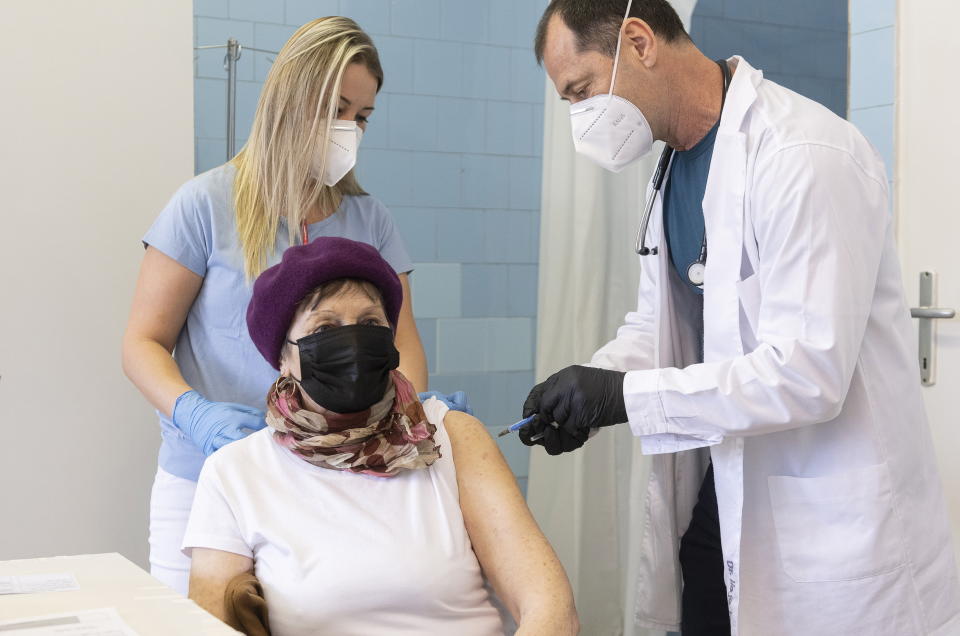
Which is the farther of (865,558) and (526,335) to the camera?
(526,335)

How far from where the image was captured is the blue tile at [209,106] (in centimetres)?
262

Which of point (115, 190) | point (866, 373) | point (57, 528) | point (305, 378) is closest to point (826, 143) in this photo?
point (866, 373)

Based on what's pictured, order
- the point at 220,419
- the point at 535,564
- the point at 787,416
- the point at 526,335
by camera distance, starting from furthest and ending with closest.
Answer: the point at 526,335 → the point at 220,419 → the point at 535,564 → the point at 787,416

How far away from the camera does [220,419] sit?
1563 millimetres

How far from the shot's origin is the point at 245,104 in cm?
267

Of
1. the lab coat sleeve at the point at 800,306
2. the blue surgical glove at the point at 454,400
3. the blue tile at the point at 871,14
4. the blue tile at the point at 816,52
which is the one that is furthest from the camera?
the blue tile at the point at 816,52

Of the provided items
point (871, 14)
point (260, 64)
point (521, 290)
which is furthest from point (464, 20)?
point (871, 14)

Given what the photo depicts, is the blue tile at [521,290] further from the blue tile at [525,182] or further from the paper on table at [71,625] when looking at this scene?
the paper on table at [71,625]

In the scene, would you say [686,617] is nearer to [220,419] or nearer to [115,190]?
[220,419]

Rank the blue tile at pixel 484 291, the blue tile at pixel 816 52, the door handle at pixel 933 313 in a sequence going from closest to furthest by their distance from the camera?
the door handle at pixel 933 313 < the blue tile at pixel 816 52 < the blue tile at pixel 484 291

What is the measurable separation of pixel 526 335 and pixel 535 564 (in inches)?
63.6

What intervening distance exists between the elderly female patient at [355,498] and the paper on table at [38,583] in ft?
1.04

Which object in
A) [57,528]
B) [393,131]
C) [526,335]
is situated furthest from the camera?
[526,335]

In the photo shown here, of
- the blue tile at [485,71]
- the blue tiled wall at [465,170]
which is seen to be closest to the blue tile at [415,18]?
the blue tiled wall at [465,170]
